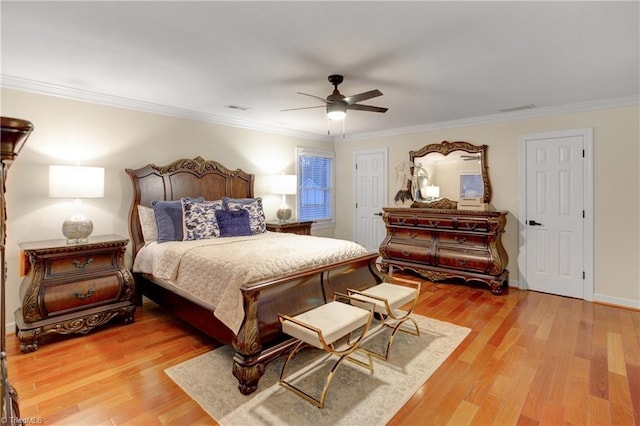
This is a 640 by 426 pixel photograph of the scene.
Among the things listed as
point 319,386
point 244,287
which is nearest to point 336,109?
point 244,287

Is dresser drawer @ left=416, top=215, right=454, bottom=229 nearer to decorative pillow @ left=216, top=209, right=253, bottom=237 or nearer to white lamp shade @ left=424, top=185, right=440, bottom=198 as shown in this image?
white lamp shade @ left=424, top=185, right=440, bottom=198

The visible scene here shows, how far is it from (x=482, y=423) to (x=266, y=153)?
14.7ft

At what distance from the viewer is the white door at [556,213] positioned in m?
4.16

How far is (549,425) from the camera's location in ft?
6.28

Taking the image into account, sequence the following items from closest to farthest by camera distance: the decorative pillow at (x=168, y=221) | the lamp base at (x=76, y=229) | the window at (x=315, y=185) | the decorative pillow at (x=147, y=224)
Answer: the lamp base at (x=76, y=229)
the decorative pillow at (x=168, y=221)
the decorative pillow at (x=147, y=224)
the window at (x=315, y=185)

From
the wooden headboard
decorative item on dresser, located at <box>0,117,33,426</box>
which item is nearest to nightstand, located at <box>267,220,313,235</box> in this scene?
the wooden headboard

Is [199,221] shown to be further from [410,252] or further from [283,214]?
[410,252]

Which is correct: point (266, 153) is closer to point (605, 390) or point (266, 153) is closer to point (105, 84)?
point (105, 84)

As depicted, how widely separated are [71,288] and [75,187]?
93 centimetres

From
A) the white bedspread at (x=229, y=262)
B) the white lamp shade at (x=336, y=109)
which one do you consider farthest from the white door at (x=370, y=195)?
the white lamp shade at (x=336, y=109)

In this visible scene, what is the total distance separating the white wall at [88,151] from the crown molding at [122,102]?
0.05 m

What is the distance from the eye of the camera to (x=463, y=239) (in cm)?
462

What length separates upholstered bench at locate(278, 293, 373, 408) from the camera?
6.91 ft

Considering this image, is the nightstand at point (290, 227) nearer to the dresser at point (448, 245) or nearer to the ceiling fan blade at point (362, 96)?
the dresser at point (448, 245)
